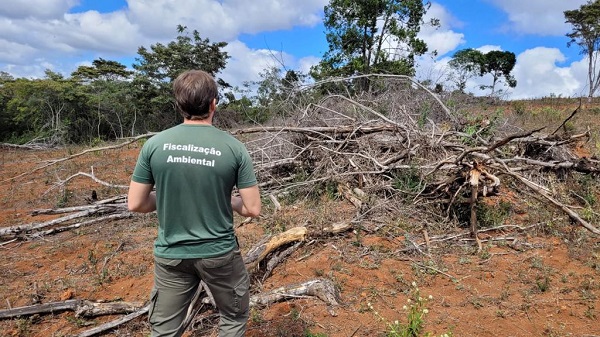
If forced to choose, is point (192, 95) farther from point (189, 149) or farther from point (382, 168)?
point (382, 168)

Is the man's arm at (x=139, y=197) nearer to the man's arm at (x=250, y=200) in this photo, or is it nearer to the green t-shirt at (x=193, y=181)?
the green t-shirt at (x=193, y=181)

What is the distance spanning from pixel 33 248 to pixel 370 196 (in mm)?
3958

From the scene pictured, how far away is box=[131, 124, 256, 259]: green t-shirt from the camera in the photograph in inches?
64.4

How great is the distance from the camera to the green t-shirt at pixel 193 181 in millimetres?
1635

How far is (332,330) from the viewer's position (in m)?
2.70

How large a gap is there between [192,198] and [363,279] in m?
2.13

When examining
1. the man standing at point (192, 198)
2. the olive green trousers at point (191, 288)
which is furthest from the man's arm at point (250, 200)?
the olive green trousers at point (191, 288)

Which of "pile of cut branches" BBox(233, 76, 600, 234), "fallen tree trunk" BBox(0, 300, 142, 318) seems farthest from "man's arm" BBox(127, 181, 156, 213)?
"pile of cut branches" BBox(233, 76, 600, 234)

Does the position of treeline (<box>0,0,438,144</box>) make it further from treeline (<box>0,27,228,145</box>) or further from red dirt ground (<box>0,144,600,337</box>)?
red dirt ground (<box>0,144,600,337</box>)

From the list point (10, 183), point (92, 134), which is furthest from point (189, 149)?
point (92, 134)

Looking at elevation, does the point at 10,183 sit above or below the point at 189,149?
below

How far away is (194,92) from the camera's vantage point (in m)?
1.62

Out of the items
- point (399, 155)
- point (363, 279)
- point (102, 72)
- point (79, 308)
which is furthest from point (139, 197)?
point (102, 72)

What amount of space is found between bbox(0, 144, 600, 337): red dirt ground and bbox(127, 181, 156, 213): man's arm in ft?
4.28
